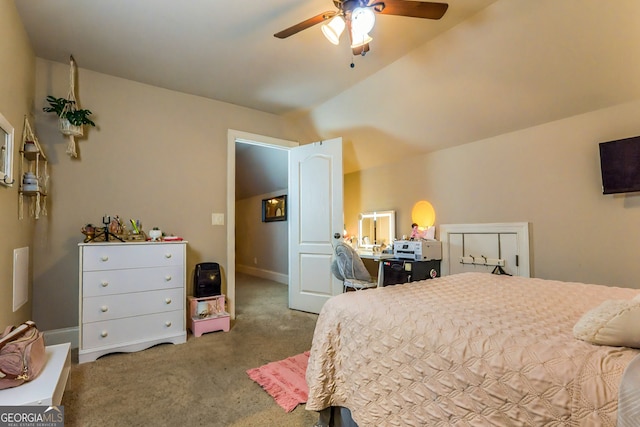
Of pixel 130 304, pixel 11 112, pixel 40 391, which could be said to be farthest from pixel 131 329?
pixel 11 112

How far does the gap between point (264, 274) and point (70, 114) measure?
4.38m

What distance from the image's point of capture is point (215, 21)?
214 centimetres

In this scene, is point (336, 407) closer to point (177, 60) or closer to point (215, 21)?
point (215, 21)

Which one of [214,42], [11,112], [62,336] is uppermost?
[214,42]

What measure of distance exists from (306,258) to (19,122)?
111 inches

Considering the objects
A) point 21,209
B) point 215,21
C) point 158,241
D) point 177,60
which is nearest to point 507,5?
point 215,21

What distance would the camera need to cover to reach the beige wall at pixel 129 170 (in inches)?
102

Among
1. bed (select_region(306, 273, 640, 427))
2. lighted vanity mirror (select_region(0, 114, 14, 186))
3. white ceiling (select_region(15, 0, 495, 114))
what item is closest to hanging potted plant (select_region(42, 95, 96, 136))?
white ceiling (select_region(15, 0, 495, 114))

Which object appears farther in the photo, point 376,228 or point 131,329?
point 376,228

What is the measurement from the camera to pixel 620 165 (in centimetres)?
212

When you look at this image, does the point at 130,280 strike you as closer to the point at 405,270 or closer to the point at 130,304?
the point at 130,304

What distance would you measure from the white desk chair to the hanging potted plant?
99.0 inches

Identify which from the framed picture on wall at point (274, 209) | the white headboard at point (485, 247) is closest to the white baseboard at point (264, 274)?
the framed picture on wall at point (274, 209)

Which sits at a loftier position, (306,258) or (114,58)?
(114,58)
